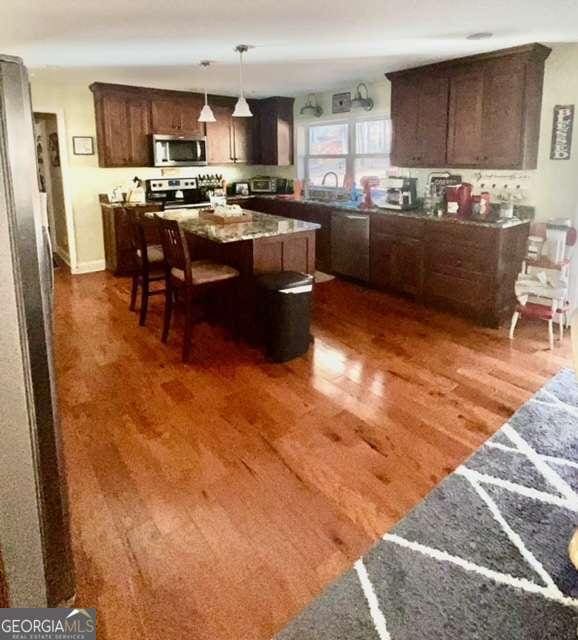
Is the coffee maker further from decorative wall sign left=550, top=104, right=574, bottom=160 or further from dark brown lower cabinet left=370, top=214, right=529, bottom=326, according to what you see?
decorative wall sign left=550, top=104, right=574, bottom=160

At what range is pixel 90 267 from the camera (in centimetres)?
623

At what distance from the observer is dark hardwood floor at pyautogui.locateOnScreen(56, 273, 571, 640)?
5.66 feet

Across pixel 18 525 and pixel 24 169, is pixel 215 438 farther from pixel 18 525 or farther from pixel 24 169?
pixel 24 169

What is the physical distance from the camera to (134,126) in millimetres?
5930

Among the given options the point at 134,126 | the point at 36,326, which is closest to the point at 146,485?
the point at 36,326

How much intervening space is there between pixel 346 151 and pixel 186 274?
3.67 metres

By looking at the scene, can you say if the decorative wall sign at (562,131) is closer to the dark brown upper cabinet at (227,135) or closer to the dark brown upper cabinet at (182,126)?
the dark brown upper cabinet at (182,126)

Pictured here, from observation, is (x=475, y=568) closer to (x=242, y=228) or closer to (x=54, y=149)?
(x=242, y=228)

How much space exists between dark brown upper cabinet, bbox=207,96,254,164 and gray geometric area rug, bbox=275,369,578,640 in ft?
18.3

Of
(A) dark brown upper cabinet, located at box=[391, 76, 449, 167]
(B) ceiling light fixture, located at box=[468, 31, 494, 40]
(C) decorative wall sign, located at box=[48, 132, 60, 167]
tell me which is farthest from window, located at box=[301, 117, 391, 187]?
(C) decorative wall sign, located at box=[48, 132, 60, 167]

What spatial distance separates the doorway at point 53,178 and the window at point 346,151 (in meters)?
3.26

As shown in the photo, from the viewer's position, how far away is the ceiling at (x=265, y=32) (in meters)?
2.72

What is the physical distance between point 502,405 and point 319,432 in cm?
115

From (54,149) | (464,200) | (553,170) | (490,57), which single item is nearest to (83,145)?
(54,149)
